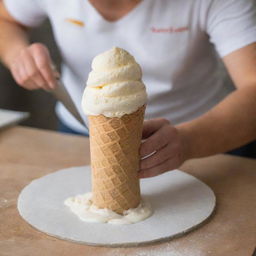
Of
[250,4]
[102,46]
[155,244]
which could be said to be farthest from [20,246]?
[250,4]

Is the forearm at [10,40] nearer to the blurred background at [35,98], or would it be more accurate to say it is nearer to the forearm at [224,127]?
the forearm at [224,127]

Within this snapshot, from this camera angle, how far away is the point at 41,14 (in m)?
1.65

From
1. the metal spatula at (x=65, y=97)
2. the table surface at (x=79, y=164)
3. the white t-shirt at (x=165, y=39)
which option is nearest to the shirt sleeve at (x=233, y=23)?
the white t-shirt at (x=165, y=39)

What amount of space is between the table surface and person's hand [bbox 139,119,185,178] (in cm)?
13

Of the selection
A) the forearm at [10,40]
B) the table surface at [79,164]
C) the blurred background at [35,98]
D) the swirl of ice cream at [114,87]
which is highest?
the swirl of ice cream at [114,87]

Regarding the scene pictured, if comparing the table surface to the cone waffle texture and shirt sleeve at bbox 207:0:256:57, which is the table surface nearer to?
the cone waffle texture

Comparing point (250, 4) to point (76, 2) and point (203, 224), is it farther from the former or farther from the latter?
point (203, 224)

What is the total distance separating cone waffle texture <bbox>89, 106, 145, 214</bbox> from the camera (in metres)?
1.02

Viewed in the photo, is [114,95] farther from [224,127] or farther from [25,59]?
[25,59]

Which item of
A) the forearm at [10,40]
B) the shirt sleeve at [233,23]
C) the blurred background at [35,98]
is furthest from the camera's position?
the blurred background at [35,98]

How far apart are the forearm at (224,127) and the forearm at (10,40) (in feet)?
1.97

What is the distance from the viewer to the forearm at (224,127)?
1218mm

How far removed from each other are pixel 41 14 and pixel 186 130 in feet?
2.29

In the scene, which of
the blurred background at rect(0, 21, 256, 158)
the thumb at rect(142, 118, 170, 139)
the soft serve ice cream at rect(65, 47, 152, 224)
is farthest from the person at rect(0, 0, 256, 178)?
the blurred background at rect(0, 21, 256, 158)
